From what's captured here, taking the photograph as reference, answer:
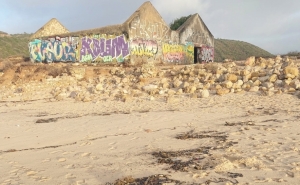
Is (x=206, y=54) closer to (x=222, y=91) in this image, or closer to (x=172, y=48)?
(x=172, y=48)

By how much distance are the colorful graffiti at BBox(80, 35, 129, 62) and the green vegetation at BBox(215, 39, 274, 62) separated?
1114 inches

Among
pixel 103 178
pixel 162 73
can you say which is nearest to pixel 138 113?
pixel 103 178

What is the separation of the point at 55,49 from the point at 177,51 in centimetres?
805

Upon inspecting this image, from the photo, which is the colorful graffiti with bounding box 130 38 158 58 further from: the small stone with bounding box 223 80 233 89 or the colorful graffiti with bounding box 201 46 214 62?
the small stone with bounding box 223 80 233 89

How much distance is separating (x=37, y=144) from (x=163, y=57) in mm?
14861

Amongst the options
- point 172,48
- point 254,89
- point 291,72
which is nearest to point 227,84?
point 254,89

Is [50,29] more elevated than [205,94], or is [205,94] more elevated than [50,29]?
[50,29]

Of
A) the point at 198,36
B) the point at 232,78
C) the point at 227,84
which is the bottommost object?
the point at 227,84

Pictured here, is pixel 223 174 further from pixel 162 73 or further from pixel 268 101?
pixel 162 73

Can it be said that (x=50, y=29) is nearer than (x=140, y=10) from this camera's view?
No

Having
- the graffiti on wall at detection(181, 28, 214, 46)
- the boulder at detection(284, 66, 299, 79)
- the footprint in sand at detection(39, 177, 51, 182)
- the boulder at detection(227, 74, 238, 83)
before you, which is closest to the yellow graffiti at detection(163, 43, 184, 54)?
the graffiti on wall at detection(181, 28, 214, 46)

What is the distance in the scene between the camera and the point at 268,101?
Answer: 8.73 metres

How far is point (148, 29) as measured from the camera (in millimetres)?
19250

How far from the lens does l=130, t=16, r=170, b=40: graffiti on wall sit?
18.2 metres
